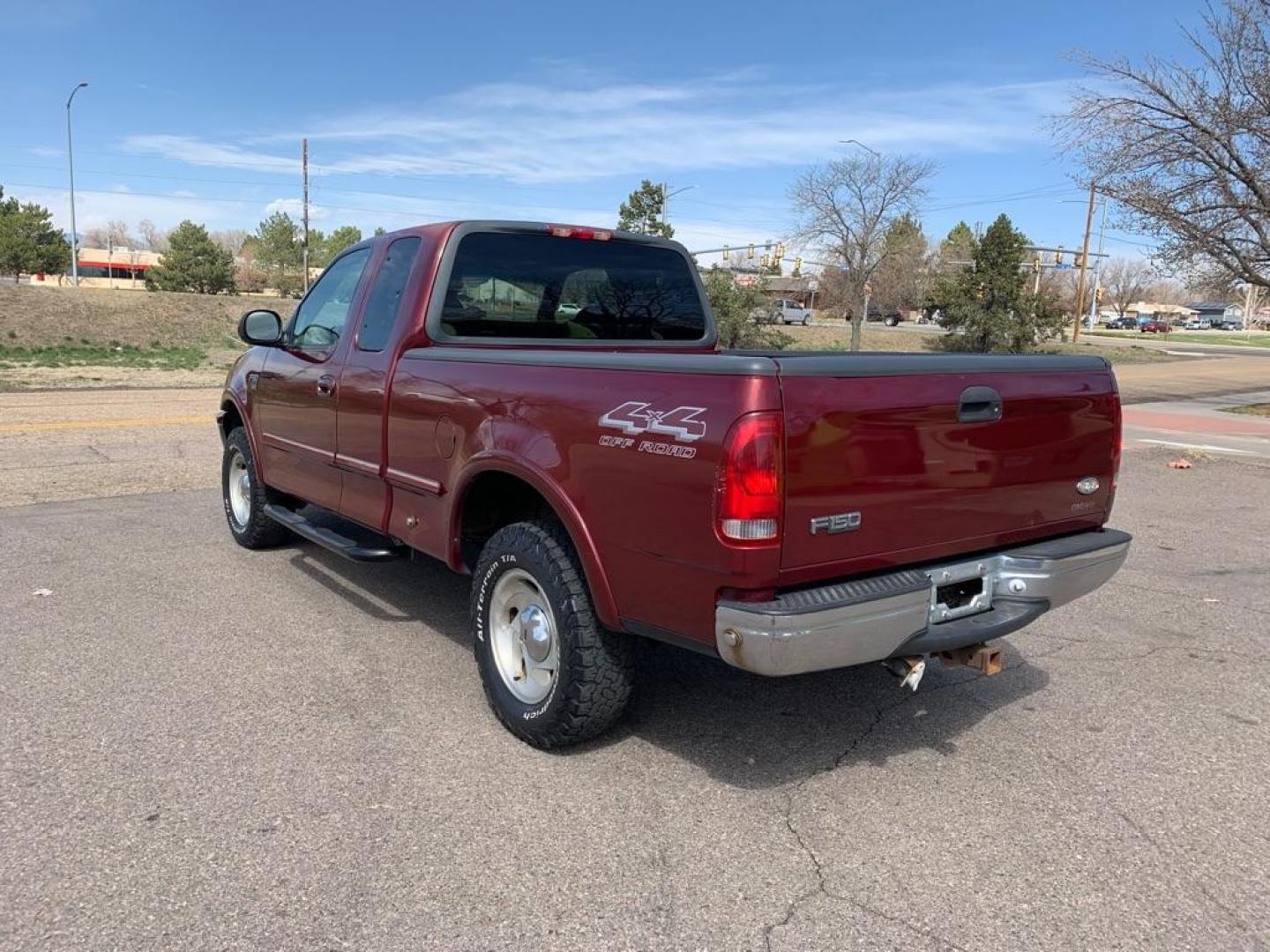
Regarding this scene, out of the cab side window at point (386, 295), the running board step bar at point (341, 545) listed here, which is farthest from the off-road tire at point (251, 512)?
the cab side window at point (386, 295)

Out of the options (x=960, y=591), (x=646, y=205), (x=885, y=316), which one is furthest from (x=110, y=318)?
(x=885, y=316)

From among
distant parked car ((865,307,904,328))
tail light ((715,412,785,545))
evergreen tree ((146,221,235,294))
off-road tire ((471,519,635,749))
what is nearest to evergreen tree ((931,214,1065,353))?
off-road tire ((471,519,635,749))

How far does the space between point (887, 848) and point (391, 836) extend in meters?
1.55

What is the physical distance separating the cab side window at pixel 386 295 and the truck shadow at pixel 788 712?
1.50m

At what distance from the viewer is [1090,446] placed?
3779 mm

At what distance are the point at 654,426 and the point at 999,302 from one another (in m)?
31.3

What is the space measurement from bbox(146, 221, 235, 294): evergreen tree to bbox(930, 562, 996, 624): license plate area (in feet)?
182

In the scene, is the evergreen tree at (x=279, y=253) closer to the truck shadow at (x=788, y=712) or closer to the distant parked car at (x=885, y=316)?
the distant parked car at (x=885, y=316)

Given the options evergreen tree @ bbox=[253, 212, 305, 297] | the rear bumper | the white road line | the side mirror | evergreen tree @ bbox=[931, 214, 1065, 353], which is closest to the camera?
the rear bumper

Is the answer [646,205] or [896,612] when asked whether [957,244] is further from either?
[896,612]

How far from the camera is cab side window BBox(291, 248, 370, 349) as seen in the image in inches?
199

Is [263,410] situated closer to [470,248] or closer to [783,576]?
[470,248]

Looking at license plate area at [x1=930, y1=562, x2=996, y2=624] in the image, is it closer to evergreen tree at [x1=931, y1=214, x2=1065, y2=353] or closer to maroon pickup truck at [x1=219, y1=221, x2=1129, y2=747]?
maroon pickup truck at [x1=219, y1=221, x2=1129, y2=747]

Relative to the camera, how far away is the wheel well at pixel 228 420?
21.4 ft
